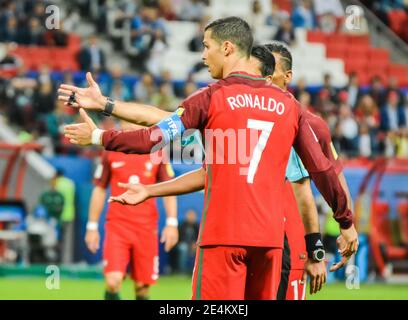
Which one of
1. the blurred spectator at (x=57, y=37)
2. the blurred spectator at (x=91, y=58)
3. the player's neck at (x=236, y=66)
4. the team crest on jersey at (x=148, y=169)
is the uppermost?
→ the blurred spectator at (x=57, y=37)

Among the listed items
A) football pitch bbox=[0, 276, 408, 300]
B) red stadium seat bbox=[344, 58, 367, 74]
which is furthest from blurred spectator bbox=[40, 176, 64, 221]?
red stadium seat bbox=[344, 58, 367, 74]

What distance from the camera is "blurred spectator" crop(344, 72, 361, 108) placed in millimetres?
23517

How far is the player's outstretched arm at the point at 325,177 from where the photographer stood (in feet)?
22.1

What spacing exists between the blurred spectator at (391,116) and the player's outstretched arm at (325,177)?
1603 cm

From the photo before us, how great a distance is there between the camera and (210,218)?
6.45 m

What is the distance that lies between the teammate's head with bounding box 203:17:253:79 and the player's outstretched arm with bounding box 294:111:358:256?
23.8 inches

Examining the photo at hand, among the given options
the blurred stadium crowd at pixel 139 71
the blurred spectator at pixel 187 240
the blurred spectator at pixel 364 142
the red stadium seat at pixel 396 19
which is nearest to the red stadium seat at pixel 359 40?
the blurred stadium crowd at pixel 139 71

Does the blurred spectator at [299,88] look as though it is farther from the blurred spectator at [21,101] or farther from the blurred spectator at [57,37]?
the blurred spectator at [21,101]

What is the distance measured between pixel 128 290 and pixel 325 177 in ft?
33.2

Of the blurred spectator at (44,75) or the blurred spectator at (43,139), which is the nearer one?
the blurred spectator at (43,139)

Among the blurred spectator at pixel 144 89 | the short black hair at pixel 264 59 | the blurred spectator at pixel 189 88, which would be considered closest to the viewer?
the short black hair at pixel 264 59

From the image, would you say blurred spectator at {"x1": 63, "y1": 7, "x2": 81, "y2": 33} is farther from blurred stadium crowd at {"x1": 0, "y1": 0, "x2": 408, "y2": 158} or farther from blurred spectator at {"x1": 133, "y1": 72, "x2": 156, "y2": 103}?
blurred spectator at {"x1": 133, "y1": 72, "x2": 156, "y2": 103}

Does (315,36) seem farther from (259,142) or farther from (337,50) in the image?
(259,142)
